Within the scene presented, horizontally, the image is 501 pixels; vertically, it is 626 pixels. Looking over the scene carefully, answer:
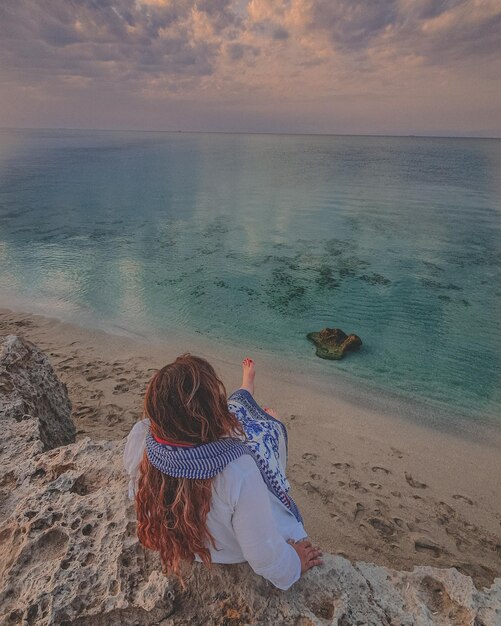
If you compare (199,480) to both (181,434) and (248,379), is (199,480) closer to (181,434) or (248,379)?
(181,434)

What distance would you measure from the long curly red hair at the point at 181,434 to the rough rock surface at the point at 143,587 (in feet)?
1.60

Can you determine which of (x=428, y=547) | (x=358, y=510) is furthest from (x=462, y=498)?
(x=358, y=510)

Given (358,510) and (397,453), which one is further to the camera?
(397,453)

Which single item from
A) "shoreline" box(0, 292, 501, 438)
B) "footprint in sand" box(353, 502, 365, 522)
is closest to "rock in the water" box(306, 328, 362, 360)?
"shoreline" box(0, 292, 501, 438)

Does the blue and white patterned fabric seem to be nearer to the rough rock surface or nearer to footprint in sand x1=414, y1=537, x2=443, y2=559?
the rough rock surface

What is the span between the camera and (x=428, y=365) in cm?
945

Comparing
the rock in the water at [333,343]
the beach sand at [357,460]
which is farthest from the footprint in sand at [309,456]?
the rock in the water at [333,343]

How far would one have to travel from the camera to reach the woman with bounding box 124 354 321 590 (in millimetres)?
1962

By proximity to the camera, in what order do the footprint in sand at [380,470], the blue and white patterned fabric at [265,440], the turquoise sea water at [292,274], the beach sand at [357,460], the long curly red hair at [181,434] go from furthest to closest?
1. the turquoise sea water at [292,274]
2. the footprint in sand at [380,470]
3. the beach sand at [357,460]
4. the blue and white patterned fabric at [265,440]
5. the long curly red hair at [181,434]

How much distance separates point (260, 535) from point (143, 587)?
1014 millimetres

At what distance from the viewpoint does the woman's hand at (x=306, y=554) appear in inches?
104

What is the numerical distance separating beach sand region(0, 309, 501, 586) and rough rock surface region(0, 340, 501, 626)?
1.76 m

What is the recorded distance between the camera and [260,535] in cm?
216

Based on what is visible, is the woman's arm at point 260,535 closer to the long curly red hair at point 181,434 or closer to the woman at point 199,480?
the woman at point 199,480
